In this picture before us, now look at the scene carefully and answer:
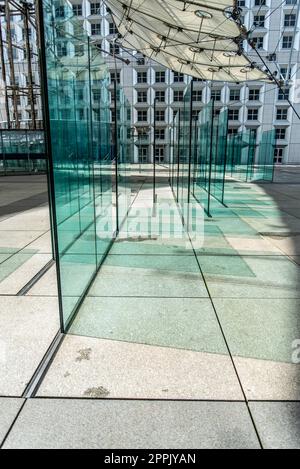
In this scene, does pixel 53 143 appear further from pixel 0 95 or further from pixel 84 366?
pixel 0 95

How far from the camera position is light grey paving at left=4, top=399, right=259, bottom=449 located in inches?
87.1

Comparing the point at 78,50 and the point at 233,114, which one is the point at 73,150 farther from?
the point at 233,114

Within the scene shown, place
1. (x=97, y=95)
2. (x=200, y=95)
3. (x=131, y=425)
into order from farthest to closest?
(x=200, y=95)
(x=97, y=95)
(x=131, y=425)

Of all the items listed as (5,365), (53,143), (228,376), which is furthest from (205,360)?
(53,143)

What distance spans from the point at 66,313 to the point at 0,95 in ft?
110

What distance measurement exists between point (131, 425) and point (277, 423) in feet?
3.15

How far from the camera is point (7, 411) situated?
8.20 ft

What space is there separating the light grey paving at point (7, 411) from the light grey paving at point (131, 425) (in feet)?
0.17

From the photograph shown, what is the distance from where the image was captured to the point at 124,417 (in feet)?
7.95

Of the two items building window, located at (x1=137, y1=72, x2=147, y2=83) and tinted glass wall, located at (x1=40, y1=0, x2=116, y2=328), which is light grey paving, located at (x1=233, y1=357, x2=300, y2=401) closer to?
tinted glass wall, located at (x1=40, y1=0, x2=116, y2=328)

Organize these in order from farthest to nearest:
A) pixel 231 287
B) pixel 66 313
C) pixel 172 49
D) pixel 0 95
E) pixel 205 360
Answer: pixel 0 95 → pixel 172 49 → pixel 231 287 → pixel 66 313 → pixel 205 360

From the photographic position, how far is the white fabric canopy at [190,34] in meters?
16.2

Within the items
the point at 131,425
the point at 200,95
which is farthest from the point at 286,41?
the point at 131,425

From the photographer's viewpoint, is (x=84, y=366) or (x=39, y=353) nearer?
(x=84, y=366)
